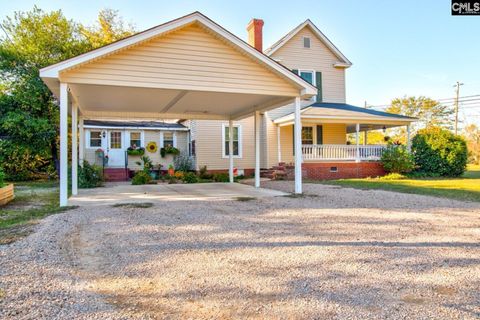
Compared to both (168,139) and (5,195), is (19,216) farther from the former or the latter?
(168,139)

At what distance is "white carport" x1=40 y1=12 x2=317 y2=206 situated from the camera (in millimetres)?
7395

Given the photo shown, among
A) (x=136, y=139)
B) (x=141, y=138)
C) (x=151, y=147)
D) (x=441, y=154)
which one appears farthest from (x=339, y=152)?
(x=136, y=139)

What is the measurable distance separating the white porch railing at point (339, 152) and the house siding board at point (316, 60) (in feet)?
11.6

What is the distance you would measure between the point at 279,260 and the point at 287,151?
1363cm

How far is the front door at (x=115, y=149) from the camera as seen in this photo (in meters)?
17.4

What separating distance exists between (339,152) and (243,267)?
13621 mm

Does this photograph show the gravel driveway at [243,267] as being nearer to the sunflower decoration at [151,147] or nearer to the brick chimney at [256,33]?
the brick chimney at [256,33]

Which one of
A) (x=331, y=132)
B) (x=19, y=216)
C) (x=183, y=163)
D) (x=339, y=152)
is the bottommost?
(x=19, y=216)

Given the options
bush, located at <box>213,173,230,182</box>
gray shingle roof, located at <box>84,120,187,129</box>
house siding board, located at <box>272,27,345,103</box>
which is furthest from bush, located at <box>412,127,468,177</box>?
gray shingle roof, located at <box>84,120,187,129</box>

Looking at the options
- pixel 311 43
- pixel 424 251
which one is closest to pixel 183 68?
pixel 424 251

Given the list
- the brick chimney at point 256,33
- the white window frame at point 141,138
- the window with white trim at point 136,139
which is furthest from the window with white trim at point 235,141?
the window with white trim at point 136,139

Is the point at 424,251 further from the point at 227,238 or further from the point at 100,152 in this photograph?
the point at 100,152

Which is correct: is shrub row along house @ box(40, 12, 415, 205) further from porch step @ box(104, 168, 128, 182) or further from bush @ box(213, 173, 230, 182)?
bush @ box(213, 173, 230, 182)

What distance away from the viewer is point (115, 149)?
17.5 m
